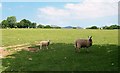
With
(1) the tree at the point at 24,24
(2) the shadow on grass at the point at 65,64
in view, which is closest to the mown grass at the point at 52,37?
(2) the shadow on grass at the point at 65,64

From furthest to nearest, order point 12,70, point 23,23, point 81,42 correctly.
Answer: point 23,23 → point 81,42 → point 12,70

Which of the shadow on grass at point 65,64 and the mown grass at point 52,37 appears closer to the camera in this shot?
the shadow on grass at point 65,64

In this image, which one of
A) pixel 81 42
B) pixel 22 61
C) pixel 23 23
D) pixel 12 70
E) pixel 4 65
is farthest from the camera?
pixel 23 23

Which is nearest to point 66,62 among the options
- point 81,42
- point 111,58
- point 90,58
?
point 90,58

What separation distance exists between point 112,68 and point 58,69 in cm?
355

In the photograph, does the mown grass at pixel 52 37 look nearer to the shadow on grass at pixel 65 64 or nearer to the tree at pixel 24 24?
the shadow on grass at pixel 65 64

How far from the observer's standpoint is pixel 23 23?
18350cm

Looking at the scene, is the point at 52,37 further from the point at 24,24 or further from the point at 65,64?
the point at 24,24

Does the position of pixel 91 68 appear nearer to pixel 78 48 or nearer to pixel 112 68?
pixel 112 68

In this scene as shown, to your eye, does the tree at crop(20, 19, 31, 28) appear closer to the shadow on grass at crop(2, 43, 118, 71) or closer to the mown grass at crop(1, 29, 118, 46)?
the mown grass at crop(1, 29, 118, 46)

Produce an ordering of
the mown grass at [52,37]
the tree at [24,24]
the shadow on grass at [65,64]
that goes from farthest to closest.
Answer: the tree at [24,24] → the mown grass at [52,37] → the shadow on grass at [65,64]

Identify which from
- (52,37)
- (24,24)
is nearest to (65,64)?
(52,37)

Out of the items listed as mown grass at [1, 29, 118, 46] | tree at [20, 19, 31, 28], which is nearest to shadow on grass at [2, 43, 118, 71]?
mown grass at [1, 29, 118, 46]

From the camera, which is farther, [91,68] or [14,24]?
[14,24]
